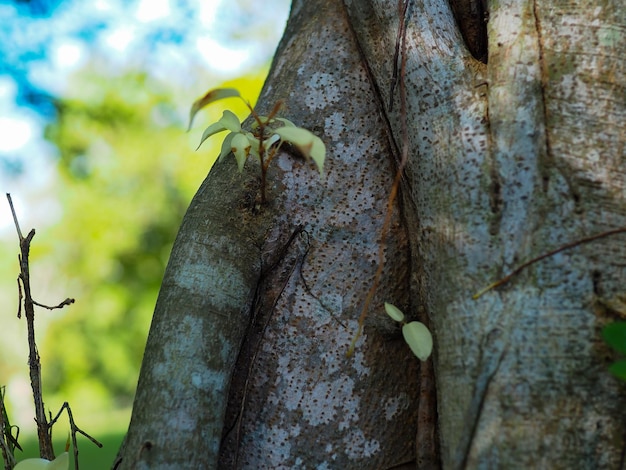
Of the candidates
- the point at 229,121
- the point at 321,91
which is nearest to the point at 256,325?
the point at 229,121

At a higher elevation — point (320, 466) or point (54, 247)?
point (54, 247)

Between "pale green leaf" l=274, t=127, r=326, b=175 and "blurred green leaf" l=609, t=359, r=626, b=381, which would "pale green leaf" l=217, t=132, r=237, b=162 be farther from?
"blurred green leaf" l=609, t=359, r=626, b=381

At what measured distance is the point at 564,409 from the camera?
104cm

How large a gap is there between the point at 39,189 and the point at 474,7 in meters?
15.9

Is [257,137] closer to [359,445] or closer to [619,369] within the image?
[359,445]

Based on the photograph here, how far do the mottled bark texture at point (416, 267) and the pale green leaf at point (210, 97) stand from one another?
12.7 inches

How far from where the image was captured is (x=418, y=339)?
1.17m

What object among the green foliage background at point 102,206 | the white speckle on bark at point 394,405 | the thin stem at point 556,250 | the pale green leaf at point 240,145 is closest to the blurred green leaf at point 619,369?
the thin stem at point 556,250

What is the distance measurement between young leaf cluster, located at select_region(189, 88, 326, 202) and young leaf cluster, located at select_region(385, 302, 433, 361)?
0.29 metres

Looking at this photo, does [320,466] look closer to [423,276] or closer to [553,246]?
[423,276]

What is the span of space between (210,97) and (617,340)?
2.49ft

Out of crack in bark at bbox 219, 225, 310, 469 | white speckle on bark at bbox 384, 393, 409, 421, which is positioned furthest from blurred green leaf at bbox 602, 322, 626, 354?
crack in bark at bbox 219, 225, 310, 469

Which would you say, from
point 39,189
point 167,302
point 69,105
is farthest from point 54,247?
point 167,302

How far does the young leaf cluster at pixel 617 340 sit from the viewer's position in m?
0.97
